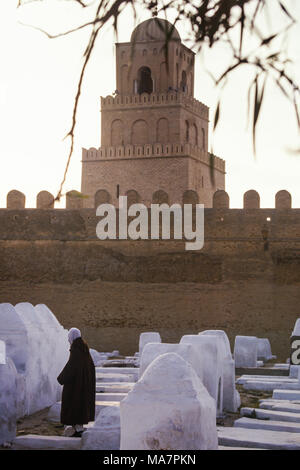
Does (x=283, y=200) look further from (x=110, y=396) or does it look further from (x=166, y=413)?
(x=166, y=413)

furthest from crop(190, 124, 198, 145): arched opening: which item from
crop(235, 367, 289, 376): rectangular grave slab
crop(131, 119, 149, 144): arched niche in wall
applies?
crop(235, 367, 289, 376): rectangular grave slab

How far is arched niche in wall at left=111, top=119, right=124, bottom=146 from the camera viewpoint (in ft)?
109

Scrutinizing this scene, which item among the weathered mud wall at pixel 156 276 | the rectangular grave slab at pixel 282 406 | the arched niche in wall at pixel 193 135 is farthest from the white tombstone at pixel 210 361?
the arched niche in wall at pixel 193 135

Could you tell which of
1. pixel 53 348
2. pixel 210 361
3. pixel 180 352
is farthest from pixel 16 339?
pixel 210 361

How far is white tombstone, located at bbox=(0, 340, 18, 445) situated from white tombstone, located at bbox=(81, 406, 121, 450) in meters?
0.61

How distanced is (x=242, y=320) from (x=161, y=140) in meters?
15.9

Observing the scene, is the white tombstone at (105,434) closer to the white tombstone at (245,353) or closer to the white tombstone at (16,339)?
the white tombstone at (16,339)

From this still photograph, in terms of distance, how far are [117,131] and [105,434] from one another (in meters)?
27.5

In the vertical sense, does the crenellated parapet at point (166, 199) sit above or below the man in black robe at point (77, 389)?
above

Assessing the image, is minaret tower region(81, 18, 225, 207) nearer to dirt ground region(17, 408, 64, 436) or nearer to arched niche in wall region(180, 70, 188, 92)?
arched niche in wall region(180, 70, 188, 92)

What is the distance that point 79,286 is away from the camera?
19312 mm

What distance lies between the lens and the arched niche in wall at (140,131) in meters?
33.3

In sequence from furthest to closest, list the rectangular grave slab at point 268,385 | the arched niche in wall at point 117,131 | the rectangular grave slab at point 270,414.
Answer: the arched niche in wall at point 117,131 < the rectangular grave slab at point 268,385 < the rectangular grave slab at point 270,414

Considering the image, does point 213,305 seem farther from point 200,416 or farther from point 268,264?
point 200,416
